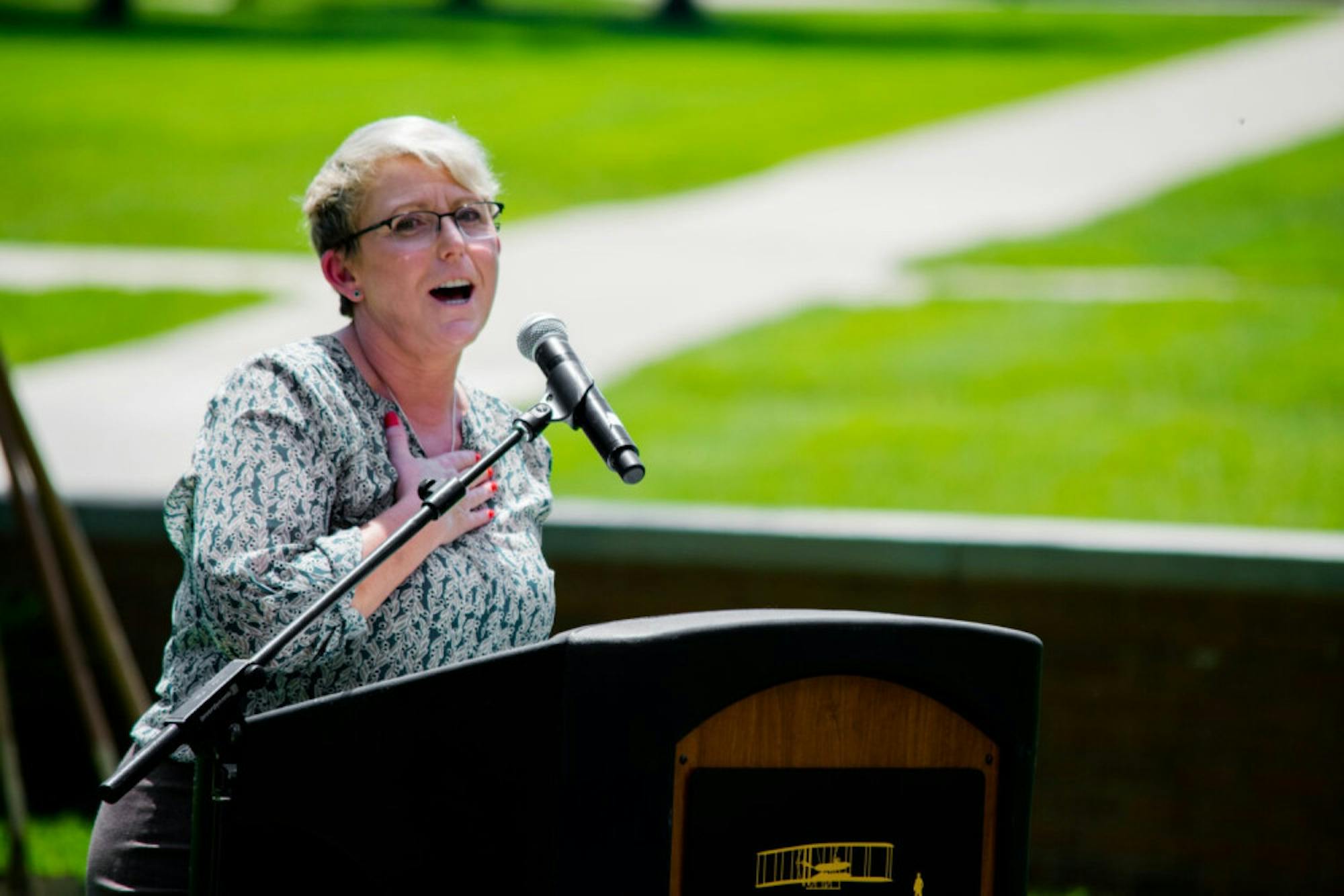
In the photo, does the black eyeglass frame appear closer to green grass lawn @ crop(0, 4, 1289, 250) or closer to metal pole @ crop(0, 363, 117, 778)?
metal pole @ crop(0, 363, 117, 778)

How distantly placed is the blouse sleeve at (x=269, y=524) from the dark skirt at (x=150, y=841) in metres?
0.27

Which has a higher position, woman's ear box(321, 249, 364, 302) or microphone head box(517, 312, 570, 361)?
woman's ear box(321, 249, 364, 302)

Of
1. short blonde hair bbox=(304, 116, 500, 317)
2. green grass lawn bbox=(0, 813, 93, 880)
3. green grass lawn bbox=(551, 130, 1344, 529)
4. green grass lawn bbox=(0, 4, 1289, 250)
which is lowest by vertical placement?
green grass lawn bbox=(0, 813, 93, 880)

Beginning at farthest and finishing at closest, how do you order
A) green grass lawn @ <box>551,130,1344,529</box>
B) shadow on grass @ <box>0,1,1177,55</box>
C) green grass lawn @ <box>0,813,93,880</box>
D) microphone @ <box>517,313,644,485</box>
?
1. shadow on grass @ <box>0,1,1177,55</box>
2. green grass lawn @ <box>551,130,1344,529</box>
3. green grass lawn @ <box>0,813,93,880</box>
4. microphone @ <box>517,313,644,485</box>

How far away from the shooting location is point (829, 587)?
5.33 m

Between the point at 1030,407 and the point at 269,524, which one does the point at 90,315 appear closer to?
the point at 1030,407

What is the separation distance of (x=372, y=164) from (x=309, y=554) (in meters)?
0.64

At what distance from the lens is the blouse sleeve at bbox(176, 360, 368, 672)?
2490 mm

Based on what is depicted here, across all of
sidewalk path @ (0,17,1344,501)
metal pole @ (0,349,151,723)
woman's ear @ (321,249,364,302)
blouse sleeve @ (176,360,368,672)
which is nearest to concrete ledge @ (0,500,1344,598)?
metal pole @ (0,349,151,723)

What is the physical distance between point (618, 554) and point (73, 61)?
74.7 ft

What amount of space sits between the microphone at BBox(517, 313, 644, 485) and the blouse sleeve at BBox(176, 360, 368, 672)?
0.35 m

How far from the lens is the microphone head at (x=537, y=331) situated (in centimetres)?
260

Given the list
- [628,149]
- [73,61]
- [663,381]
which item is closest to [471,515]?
[663,381]

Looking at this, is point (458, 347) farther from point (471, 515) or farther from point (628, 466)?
point (628, 466)
